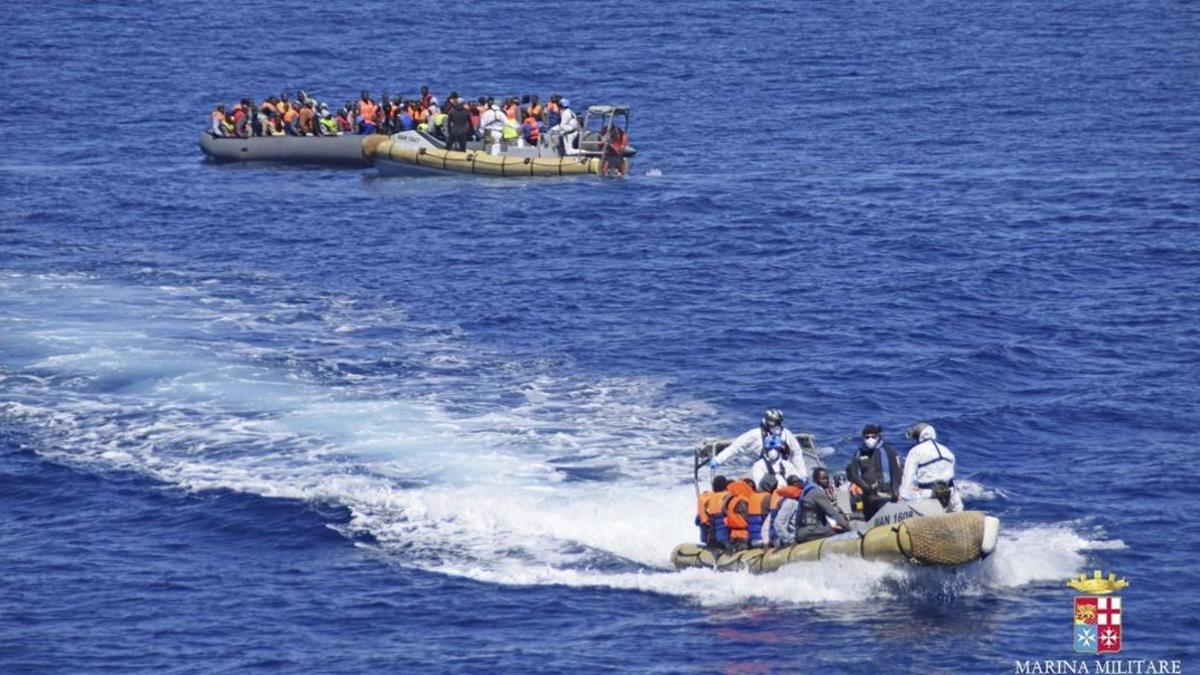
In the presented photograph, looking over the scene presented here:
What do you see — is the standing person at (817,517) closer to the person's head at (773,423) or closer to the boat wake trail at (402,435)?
the boat wake trail at (402,435)

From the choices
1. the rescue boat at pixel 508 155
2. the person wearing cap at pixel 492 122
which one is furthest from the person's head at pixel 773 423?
the person wearing cap at pixel 492 122

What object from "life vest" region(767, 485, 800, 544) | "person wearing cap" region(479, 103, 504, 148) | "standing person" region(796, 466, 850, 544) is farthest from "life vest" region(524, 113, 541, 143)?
"standing person" region(796, 466, 850, 544)

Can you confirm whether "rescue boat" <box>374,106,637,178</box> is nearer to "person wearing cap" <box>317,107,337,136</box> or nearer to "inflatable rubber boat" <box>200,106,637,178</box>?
"inflatable rubber boat" <box>200,106,637,178</box>

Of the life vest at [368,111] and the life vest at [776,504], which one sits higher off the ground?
the life vest at [368,111]

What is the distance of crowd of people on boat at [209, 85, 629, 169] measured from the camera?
67688 mm

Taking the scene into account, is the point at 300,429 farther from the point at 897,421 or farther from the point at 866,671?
the point at 866,671

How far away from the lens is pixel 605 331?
Result: 48969 millimetres

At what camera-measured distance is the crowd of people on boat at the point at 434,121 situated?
222ft

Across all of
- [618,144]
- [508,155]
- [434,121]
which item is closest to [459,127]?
[434,121]

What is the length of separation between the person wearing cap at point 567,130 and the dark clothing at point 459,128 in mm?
2956

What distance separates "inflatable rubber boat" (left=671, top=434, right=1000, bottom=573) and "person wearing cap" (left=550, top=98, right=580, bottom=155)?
113ft

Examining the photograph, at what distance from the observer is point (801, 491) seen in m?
33.3

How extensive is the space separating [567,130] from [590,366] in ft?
74.5

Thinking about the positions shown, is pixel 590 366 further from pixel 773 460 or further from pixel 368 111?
pixel 368 111
